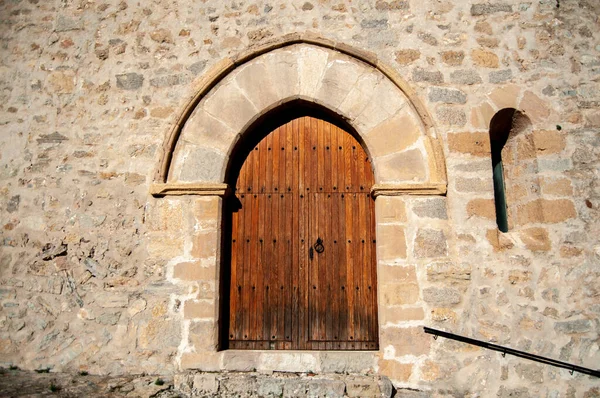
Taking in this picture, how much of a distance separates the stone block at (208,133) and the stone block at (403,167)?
4.24ft

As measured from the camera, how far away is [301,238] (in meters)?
4.15

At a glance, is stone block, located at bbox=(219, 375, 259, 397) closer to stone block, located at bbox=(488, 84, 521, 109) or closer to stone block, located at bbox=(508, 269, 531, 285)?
stone block, located at bbox=(508, 269, 531, 285)

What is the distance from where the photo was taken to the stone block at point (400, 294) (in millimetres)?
3762

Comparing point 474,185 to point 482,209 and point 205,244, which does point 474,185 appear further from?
point 205,244

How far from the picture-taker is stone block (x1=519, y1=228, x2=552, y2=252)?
3811mm

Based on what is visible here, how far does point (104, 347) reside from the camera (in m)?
3.81

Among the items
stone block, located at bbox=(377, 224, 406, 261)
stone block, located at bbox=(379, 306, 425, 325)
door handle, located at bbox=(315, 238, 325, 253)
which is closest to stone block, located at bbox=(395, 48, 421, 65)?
stone block, located at bbox=(377, 224, 406, 261)

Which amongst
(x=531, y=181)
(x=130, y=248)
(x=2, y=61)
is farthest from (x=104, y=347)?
(x=531, y=181)

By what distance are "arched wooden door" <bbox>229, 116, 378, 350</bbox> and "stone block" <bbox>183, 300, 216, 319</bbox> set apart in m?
0.28

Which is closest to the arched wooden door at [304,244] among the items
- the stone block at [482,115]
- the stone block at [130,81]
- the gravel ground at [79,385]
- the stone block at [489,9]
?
the gravel ground at [79,385]

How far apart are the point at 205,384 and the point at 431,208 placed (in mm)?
2226

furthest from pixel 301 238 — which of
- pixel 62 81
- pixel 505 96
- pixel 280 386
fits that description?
pixel 62 81

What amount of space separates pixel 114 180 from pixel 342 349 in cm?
240

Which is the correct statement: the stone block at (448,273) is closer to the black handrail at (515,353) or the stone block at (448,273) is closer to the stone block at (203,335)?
the black handrail at (515,353)
